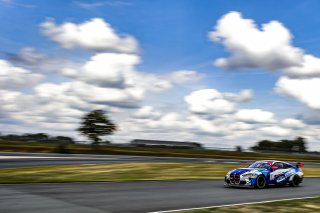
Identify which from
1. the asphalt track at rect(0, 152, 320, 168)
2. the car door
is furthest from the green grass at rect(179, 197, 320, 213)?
the asphalt track at rect(0, 152, 320, 168)

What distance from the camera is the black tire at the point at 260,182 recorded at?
1785 centimetres

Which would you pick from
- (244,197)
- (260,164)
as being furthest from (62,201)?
(260,164)

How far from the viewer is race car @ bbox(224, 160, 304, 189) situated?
17766 mm

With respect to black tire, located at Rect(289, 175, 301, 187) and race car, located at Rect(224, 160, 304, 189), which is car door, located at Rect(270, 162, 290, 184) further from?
black tire, located at Rect(289, 175, 301, 187)

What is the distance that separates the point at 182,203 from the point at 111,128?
2441 inches

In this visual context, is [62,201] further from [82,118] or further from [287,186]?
[82,118]

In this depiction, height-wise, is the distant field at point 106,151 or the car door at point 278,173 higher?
the distant field at point 106,151

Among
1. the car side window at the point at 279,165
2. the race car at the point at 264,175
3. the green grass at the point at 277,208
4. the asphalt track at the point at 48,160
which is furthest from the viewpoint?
the asphalt track at the point at 48,160

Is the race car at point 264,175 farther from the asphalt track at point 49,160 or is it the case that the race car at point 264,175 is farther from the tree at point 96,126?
the tree at point 96,126

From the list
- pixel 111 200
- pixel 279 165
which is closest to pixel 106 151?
pixel 279 165

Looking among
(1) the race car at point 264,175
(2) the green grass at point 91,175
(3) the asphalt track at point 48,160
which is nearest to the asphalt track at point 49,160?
(3) the asphalt track at point 48,160

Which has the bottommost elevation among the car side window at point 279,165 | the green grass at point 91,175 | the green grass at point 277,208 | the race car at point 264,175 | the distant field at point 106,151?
the green grass at point 277,208

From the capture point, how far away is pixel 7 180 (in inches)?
734

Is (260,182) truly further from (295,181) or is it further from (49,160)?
(49,160)
